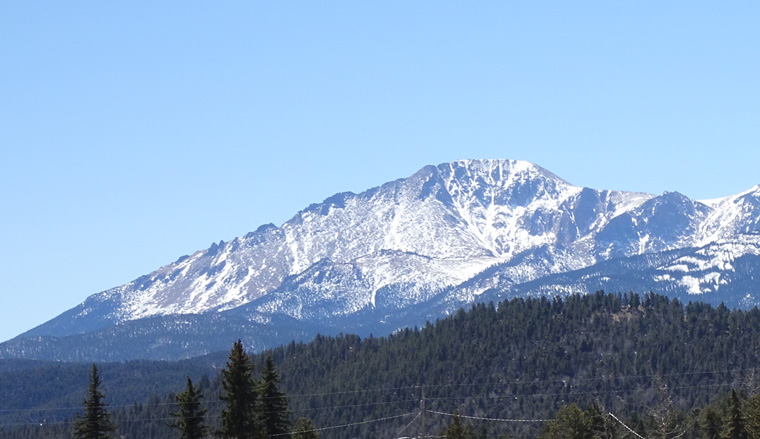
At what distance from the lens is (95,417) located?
4525 inches

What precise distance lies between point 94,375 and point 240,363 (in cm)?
1200

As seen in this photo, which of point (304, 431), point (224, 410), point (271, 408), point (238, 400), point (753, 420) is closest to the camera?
point (238, 400)

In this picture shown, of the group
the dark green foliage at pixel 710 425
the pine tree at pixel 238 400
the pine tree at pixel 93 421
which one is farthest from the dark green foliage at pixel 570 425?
the pine tree at pixel 93 421

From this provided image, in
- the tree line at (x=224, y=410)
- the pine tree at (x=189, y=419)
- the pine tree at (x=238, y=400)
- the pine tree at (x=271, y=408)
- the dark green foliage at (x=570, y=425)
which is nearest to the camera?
the pine tree at (x=189, y=419)

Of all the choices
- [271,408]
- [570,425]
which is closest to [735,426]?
[570,425]

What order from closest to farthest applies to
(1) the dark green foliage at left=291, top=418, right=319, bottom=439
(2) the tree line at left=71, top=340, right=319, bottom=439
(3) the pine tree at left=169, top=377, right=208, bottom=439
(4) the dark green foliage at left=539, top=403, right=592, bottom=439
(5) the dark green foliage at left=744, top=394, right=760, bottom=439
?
(3) the pine tree at left=169, top=377, right=208, bottom=439 → (2) the tree line at left=71, top=340, right=319, bottom=439 → (1) the dark green foliage at left=291, top=418, right=319, bottom=439 → (5) the dark green foliage at left=744, top=394, right=760, bottom=439 → (4) the dark green foliage at left=539, top=403, right=592, bottom=439

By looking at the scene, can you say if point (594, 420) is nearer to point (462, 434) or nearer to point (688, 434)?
point (462, 434)

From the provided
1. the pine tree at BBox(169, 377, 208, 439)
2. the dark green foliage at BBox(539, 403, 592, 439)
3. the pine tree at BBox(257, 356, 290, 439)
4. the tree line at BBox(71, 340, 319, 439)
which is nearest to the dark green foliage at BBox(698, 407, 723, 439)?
the dark green foliage at BBox(539, 403, 592, 439)

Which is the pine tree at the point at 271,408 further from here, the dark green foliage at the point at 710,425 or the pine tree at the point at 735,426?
the dark green foliage at the point at 710,425

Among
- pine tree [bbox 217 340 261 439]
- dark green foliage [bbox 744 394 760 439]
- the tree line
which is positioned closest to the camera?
the tree line

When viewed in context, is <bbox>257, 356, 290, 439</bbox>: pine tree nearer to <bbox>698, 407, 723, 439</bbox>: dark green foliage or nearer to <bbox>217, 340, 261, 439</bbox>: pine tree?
<bbox>217, 340, 261, 439</bbox>: pine tree

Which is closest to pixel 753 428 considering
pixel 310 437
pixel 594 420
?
pixel 594 420

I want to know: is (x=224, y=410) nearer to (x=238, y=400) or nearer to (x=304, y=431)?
(x=238, y=400)

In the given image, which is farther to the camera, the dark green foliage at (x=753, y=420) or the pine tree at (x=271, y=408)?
the dark green foliage at (x=753, y=420)
